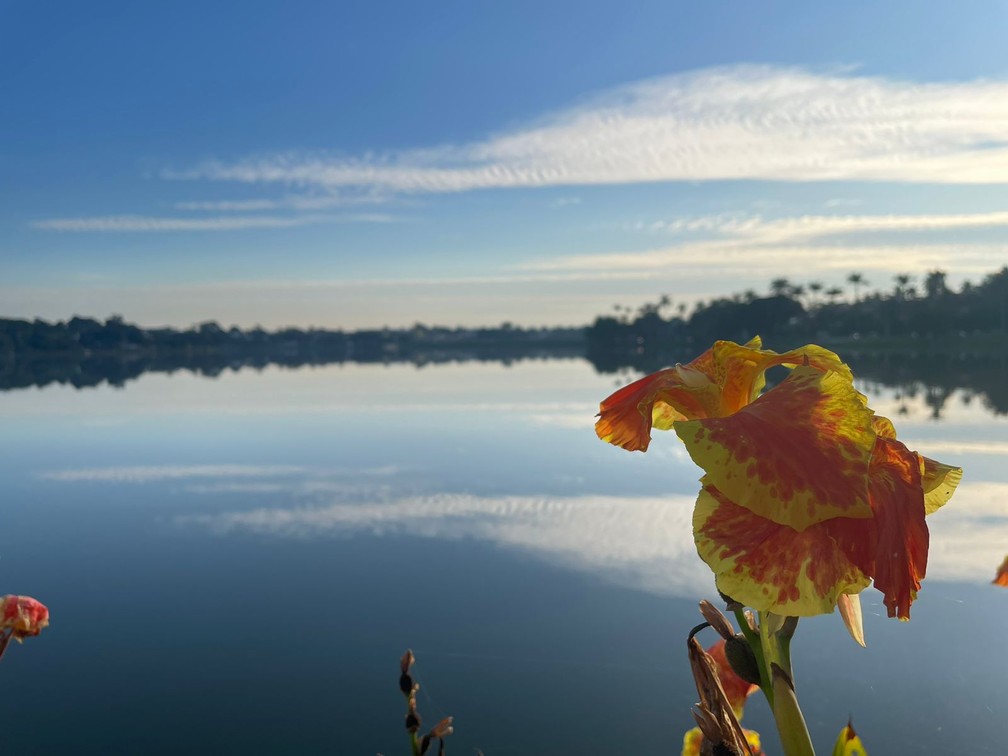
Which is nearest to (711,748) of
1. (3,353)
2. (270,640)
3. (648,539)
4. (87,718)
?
(87,718)

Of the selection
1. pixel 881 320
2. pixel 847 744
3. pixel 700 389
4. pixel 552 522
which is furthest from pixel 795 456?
pixel 881 320

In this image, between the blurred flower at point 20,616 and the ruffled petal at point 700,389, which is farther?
the blurred flower at point 20,616

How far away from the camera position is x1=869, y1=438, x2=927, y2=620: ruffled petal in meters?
0.52

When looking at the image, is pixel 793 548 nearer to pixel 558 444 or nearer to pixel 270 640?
pixel 270 640

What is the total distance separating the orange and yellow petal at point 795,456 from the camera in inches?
20.1

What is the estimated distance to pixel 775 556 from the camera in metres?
0.54

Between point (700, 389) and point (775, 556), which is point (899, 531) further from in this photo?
point (700, 389)

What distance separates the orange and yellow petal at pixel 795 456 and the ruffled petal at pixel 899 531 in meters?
0.03

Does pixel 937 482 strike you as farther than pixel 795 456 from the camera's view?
Yes

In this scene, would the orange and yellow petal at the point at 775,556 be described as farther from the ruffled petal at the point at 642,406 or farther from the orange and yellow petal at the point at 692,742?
the orange and yellow petal at the point at 692,742

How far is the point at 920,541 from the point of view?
0.54 meters

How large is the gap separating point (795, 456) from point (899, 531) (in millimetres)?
83

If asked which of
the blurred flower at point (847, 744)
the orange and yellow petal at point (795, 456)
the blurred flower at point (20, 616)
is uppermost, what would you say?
the orange and yellow petal at point (795, 456)

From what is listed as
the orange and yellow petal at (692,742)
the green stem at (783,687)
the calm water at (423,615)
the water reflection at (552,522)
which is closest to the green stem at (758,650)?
the green stem at (783,687)
